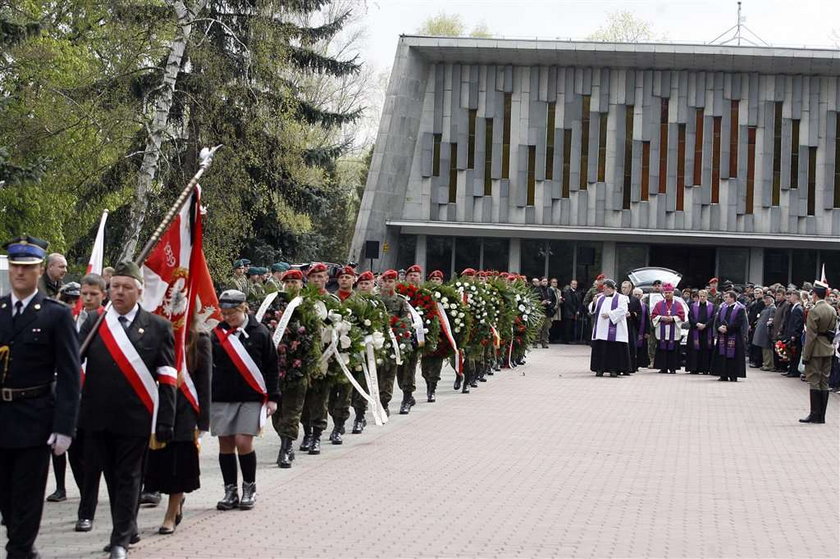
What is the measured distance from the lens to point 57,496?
11188mm

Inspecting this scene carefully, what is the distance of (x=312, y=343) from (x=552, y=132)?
37974 millimetres

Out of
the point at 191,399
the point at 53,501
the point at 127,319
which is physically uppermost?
the point at 127,319

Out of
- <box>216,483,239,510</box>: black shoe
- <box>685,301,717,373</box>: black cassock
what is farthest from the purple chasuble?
<box>216,483,239,510</box>: black shoe

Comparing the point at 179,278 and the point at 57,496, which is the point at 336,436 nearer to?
the point at 57,496

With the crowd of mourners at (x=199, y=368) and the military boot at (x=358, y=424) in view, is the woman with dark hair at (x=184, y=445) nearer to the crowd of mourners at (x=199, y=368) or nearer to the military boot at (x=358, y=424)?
the crowd of mourners at (x=199, y=368)

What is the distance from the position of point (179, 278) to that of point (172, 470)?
4.61 feet

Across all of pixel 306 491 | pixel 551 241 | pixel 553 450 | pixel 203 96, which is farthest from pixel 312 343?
pixel 551 241

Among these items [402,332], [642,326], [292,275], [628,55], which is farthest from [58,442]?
[628,55]

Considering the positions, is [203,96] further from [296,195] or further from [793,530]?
[793,530]

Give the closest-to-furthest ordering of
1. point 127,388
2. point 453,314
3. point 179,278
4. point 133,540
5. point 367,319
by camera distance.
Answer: point 127,388 < point 133,540 < point 179,278 < point 367,319 < point 453,314

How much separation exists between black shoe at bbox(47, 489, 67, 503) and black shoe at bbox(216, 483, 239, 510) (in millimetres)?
1359

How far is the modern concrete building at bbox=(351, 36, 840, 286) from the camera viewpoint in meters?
49.7

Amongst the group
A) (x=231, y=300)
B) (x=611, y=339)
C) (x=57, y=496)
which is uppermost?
(x=231, y=300)

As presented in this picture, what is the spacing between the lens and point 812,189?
50.0 metres
